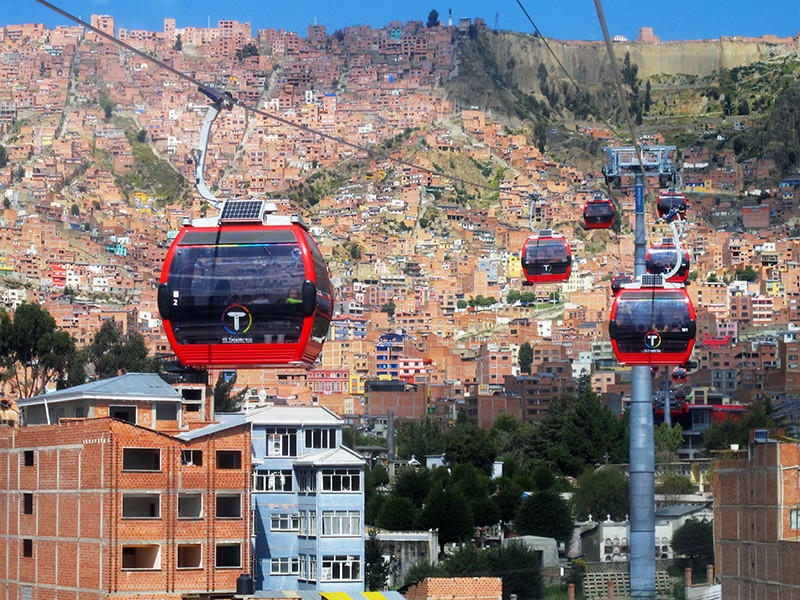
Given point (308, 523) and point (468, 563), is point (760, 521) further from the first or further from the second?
point (308, 523)

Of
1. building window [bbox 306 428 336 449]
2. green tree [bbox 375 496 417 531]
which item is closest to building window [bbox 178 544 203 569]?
building window [bbox 306 428 336 449]

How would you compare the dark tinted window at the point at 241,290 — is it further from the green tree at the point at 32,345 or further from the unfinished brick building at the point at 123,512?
the green tree at the point at 32,345

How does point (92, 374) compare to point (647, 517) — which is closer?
point (647, 517)

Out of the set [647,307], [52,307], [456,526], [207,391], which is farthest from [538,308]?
[647,307]

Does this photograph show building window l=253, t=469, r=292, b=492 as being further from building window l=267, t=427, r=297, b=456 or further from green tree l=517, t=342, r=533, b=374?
green tree l=517, t=342, r=533, b=374

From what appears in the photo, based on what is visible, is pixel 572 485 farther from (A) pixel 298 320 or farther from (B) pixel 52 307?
(B) pixel 52 307

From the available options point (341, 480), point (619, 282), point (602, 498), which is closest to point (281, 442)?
point (341, 480)

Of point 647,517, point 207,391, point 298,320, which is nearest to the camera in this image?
point 298,320
